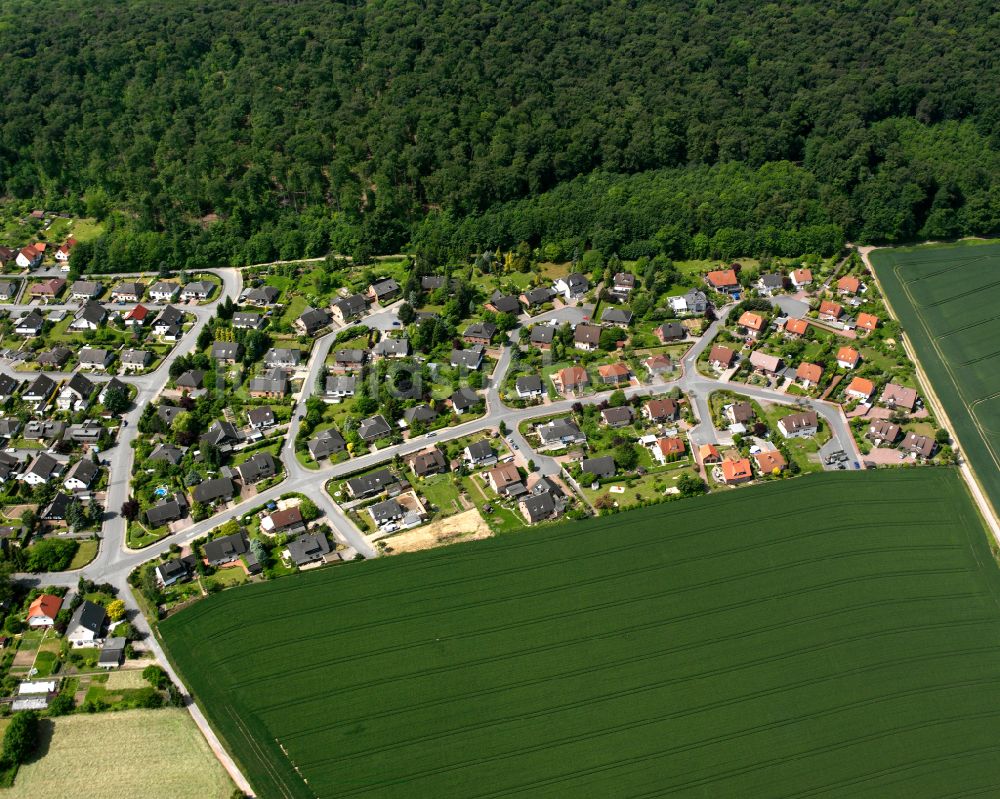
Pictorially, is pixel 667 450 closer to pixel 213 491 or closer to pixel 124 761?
pixel 213 491

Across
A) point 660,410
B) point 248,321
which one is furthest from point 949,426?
point 248,321

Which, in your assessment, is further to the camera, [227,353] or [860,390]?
[227,353]

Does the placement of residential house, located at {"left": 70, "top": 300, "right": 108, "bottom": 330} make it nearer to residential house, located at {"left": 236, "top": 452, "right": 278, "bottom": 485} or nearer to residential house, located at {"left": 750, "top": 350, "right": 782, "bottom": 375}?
residential house, located at {"left": 236, "top": 452, "right": 278, "bottom": 485}

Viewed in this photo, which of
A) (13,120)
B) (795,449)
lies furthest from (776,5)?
(13,120)

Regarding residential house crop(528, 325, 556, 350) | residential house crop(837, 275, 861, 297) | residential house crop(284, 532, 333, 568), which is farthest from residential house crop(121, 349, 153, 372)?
residential house crop(837, 275, 861, 297)

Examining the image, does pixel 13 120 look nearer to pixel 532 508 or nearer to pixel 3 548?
pixel 3 548

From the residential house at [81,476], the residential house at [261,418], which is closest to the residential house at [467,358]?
the residential house at [261,418]
